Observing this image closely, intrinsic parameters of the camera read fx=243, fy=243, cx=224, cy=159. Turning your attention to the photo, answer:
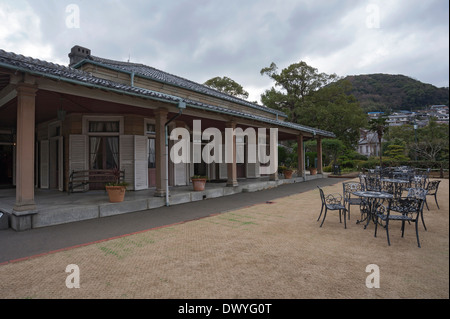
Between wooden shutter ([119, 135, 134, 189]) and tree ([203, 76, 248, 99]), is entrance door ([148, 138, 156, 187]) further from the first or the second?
tree ([203, 76, 248, 99])

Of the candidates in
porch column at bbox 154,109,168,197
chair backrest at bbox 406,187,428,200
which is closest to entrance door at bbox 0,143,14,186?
porch column at bbox 154,109,168,197

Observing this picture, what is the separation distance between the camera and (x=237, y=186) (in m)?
9.64

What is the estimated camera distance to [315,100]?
28391 mm

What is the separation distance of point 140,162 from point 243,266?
651 cm

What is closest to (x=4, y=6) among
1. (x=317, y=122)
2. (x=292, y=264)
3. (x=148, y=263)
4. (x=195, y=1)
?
(x=195, y=1)

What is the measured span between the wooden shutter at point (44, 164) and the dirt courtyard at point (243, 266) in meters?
7.16

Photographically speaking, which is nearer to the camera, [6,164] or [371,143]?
[6,164]

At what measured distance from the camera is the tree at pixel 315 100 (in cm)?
A: 2508

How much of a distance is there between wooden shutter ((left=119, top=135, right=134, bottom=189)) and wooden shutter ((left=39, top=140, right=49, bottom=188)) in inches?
132

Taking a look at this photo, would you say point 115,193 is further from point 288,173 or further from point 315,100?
point 315,100

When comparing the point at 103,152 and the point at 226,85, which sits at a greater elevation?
the point at 226,85

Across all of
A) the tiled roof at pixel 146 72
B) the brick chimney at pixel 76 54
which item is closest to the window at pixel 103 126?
the tiled roof at pixel 146 72

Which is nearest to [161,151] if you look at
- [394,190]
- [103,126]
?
[103,126]

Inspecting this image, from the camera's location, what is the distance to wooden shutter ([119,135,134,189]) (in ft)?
27.1
